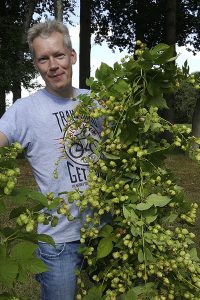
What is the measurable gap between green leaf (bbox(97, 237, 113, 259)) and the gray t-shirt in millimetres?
379

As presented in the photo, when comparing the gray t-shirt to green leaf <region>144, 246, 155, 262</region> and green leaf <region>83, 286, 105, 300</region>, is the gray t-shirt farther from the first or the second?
green leaf <region>144, 246, 155, 262</region>

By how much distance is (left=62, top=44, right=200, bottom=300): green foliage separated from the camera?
1999mm

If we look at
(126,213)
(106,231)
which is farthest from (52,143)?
(126,213)

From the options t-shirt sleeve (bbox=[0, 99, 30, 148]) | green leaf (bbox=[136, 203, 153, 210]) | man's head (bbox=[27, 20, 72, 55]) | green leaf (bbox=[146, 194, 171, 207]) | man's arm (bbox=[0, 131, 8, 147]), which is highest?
man's head (bbox=[27, 20, 72, 55])

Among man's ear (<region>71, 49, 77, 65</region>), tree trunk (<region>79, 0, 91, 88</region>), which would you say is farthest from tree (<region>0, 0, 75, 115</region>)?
man's ear (<region>71, 49, 77, 65</region>)

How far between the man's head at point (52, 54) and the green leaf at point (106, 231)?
2.67 feet

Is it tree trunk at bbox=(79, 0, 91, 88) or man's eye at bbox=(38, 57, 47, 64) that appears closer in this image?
man's eye at bbox=(38, 57, 47, 64)

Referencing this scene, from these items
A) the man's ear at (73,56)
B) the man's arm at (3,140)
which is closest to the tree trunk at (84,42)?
the man's ear at (73,56)

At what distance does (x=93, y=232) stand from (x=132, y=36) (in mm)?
22037

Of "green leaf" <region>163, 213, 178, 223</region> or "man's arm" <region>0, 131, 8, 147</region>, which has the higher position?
"man's arm" <region>0, 131, 8, 147</region>

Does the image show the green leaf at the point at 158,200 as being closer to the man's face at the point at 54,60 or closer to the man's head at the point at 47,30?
the man's face at the point at 54,60

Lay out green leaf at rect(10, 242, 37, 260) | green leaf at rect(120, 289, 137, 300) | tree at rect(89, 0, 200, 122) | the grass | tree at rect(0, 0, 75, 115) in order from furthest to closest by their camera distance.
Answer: tree at rect(89, 0, 200, 122) → tree at rect(0, 0, 75, 115) → the grass → green leaf at rect(120, 289, 137, 300) → green leaf at rect(10, 242, 37, 260)

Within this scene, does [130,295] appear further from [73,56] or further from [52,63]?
[73,56]

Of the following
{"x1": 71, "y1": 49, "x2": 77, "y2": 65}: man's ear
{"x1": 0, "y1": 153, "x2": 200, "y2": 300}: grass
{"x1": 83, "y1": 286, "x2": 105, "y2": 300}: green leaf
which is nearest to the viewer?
{"x1": 83, "y1": 286, "x2": 105, "y2": 300}: green leaf
